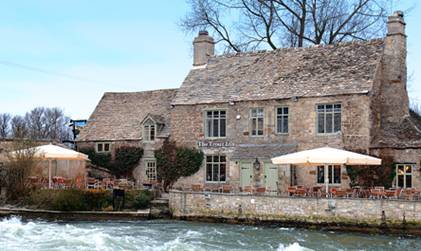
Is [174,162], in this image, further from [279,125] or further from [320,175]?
[320,175]

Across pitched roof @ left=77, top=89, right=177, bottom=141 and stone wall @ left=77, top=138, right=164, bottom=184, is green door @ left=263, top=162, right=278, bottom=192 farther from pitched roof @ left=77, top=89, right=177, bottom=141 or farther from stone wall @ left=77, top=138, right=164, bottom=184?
pitched roof @ left=77, top=89, right=177, bottom=141

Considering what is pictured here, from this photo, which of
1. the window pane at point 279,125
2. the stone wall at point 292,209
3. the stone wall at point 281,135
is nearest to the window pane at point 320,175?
the stone wall at point 281,135

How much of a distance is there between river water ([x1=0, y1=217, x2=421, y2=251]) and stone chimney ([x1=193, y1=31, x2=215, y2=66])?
1418cm

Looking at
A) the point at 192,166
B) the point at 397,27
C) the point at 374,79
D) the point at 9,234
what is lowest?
the point at 9,234

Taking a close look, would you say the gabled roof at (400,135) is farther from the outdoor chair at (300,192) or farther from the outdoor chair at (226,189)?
the outdoor chair at (226,189)

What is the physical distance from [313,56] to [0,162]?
16373 mm

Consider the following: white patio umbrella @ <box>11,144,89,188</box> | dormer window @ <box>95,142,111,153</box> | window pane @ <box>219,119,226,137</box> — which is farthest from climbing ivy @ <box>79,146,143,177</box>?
white patio umbrella @ <box>11,144,89,188</box>

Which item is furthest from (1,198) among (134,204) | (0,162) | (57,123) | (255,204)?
(57,123)

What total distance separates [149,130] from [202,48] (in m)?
5.54

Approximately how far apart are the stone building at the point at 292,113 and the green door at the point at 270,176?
0.05 metres

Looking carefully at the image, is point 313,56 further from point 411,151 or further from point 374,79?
point 411,151

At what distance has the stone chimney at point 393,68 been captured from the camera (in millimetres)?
34375

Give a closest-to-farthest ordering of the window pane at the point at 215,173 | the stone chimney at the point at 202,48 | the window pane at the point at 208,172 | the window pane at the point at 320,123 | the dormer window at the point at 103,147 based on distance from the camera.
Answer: the window pane at the point at 320,123, the window pane at the point at 215,173, the window pane at the point at 208,172, the stone chimney at the point at 202,48, the dormer window at the point at 103,147

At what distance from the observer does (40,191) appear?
32.4m
